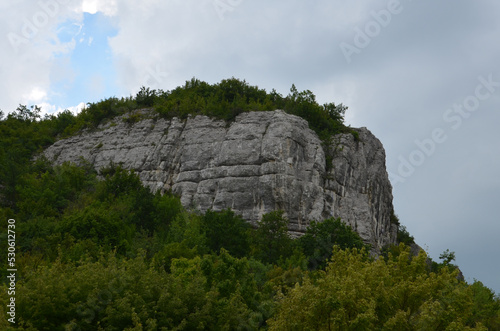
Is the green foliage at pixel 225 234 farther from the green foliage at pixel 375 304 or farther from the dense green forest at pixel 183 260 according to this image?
the green foliage at pixel 375 304

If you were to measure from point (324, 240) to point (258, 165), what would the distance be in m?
10.3

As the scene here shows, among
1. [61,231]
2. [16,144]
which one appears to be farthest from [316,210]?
[16,144]

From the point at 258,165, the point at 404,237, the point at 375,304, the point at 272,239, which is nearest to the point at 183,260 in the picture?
the point at 272,239

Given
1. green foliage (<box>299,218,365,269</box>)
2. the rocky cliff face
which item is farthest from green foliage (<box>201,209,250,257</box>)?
green foliage (<box>299,218,365,269</box>)

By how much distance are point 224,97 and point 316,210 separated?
21203 mm

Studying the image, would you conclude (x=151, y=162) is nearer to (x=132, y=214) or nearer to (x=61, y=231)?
(x=132, y=214)

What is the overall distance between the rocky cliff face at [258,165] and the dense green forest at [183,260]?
6.95ft

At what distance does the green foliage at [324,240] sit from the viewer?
4206 centimetres

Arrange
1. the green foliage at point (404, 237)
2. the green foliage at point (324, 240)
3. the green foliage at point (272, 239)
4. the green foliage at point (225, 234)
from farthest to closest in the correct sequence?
the green foliage at point (404, 237), the green foliage at point (272, 239), the green foliage at point (225, 234), the green foliage at point (324, 240)

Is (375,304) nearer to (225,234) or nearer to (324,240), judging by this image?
(324,240)

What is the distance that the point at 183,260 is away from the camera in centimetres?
3303

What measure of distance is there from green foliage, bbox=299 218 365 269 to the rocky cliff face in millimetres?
3529

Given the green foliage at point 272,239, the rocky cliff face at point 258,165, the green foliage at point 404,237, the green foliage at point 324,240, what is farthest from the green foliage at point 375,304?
the green foliage at point 404,237

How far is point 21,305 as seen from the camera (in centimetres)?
1977
